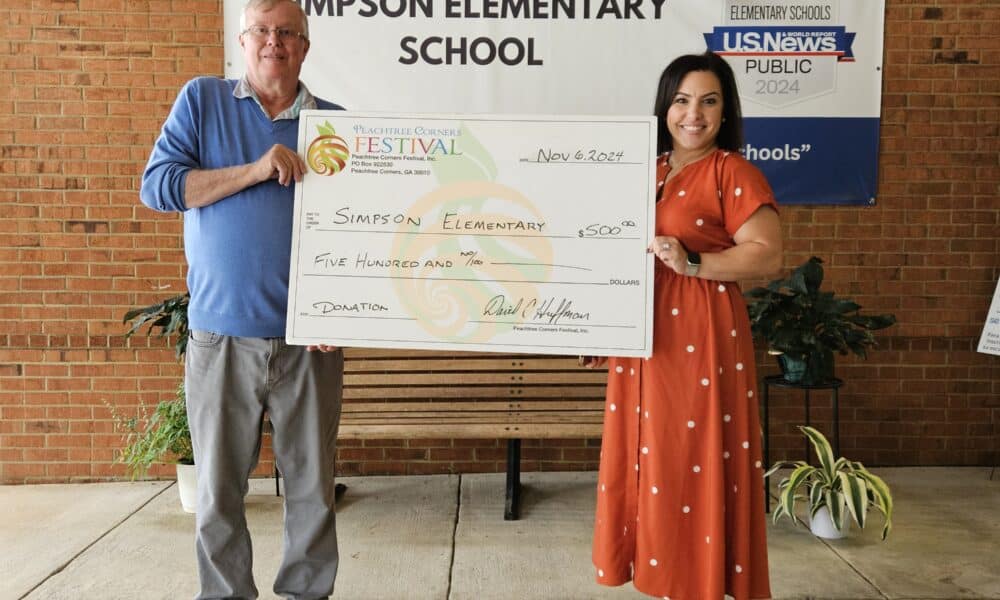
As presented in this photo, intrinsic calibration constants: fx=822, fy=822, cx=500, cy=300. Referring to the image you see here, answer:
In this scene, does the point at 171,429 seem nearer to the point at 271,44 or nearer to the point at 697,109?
the point at 271,44

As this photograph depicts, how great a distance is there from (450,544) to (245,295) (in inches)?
61.7

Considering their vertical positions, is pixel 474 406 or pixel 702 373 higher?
pixel 702 373

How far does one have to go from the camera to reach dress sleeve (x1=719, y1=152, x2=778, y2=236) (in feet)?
7.00

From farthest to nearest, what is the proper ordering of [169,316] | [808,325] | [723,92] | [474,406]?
1. [474,406]
2. [169,316]
3. [808,325]
4. [723,92]

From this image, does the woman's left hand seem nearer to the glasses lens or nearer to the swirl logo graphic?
the swirl logo graphic

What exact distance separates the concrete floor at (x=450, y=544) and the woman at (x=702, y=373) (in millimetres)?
773

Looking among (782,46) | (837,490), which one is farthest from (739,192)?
(782,46)

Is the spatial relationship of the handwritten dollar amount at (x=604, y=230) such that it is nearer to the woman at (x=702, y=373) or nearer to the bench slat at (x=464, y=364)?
the woman at (x=702, y=373)

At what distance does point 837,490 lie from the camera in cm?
340

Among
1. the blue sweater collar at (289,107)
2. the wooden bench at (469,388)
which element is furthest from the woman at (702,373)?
the wooden bench at (469,388)

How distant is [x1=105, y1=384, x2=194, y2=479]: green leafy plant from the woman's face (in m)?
2.68

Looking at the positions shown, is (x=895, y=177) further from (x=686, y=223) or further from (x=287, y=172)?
(x=287, y=172)

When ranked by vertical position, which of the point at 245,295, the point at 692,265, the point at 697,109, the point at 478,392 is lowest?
the point at 478,392

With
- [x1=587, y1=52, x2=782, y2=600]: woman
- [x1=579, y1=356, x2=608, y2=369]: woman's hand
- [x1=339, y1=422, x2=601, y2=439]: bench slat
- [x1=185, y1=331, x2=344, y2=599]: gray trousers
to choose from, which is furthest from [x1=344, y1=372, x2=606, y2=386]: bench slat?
[x1=587, y1=52, x2=782, y2=600]: woman
